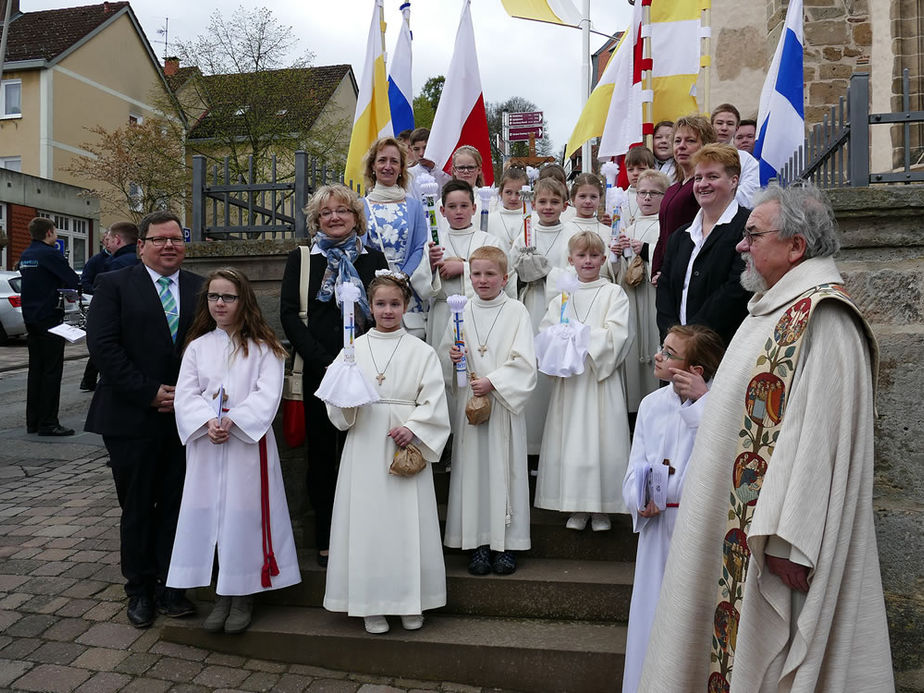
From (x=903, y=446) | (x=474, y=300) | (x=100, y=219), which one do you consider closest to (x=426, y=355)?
(x=474, y=300)

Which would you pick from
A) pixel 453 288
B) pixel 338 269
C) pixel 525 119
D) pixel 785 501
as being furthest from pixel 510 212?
pixel 525 119

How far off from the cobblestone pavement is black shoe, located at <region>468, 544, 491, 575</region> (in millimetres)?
619

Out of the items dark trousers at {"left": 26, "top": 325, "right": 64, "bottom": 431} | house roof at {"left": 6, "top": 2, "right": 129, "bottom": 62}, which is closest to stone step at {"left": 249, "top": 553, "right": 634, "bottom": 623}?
dark trousers at {"left": 26, "top": 325, "right": 64, "bottom": 431}

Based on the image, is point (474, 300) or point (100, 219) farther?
point (100, 219)

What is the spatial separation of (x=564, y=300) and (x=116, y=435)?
2524 mm

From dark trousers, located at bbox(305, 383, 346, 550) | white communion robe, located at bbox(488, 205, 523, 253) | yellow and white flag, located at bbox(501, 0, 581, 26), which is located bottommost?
dark trousers, located at bbox(305, 383, 346, 550)

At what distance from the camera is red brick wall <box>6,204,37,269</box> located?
27.2 meters

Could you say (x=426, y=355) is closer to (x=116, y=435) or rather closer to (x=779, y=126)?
(x=116, y=435)

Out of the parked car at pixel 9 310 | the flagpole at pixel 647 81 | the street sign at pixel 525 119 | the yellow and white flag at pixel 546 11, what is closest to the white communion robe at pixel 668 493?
the flagpole at pixel 647 81

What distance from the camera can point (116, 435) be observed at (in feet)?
14.3

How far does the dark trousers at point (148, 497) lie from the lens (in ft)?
14.3

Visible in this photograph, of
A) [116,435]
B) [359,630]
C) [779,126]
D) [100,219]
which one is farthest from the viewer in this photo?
[100,219]

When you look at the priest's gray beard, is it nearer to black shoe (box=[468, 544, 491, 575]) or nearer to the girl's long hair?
black shoe (box=[468, 544, 491, 575])

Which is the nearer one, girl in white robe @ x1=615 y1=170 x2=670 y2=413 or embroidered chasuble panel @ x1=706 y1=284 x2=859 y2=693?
embroidered chasuble panel @ x1=706 y1=284 x2=859 y2=693
